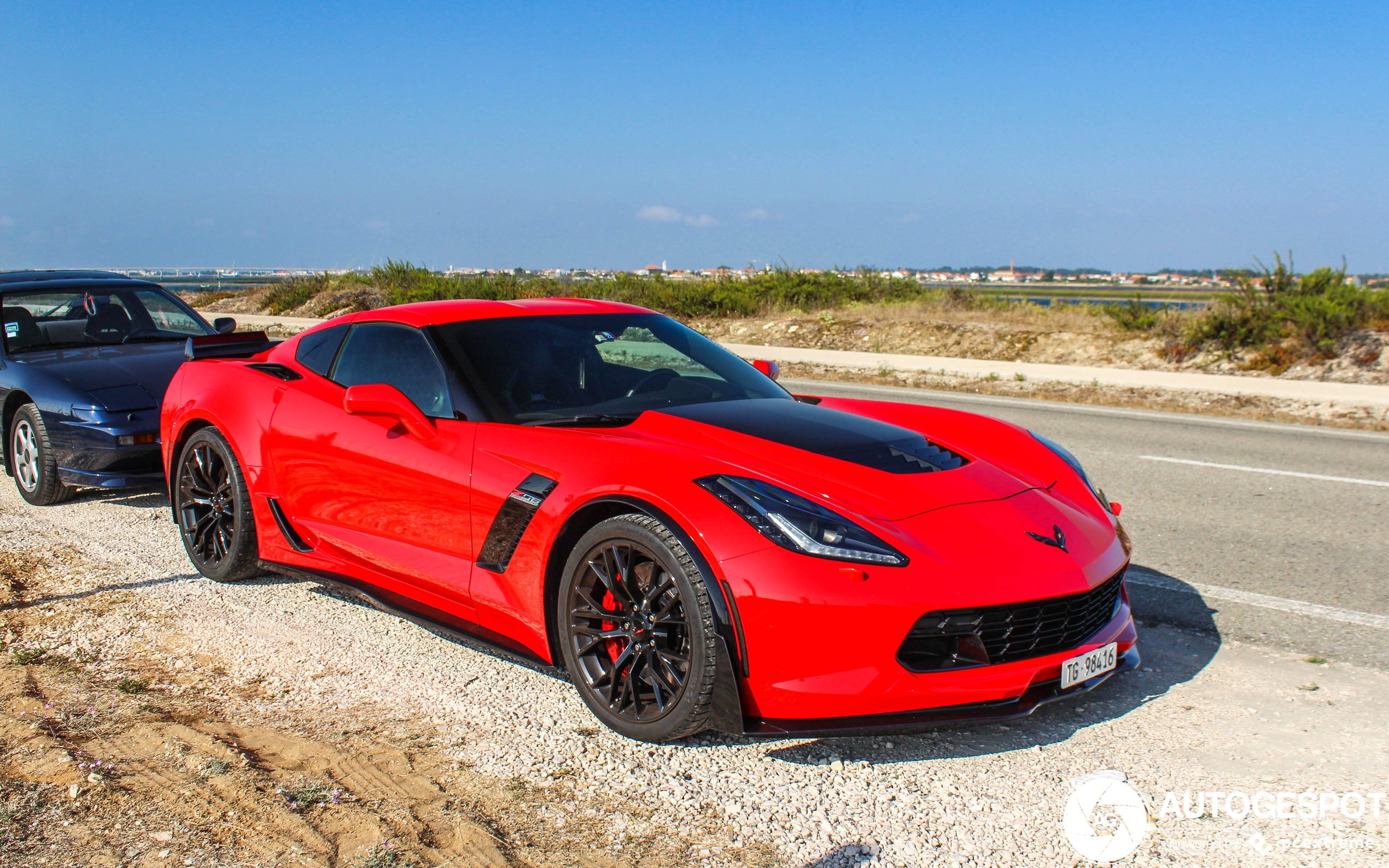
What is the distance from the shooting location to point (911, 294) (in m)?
26.5

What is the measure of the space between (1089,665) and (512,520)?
1948 mm

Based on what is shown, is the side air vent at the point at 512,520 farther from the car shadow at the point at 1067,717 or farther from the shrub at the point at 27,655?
the shrub at the point at 27,655

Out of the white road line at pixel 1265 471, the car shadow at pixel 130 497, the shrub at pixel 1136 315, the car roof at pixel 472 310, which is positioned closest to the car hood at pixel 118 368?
the car shadow at pixel 130 497

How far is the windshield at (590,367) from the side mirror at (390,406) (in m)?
0.26

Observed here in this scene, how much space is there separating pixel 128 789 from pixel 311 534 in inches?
66.3

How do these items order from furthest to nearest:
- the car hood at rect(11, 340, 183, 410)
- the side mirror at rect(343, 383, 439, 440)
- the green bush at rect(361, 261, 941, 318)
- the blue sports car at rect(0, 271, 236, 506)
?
the green bush at rect(361, 261, 941, 318) < the car hood at rect(11, 340, 183, 410) < the blue sports car at rect(0, 271, 236, 506) < the side mirror at rect(343, 383, 439, 440)

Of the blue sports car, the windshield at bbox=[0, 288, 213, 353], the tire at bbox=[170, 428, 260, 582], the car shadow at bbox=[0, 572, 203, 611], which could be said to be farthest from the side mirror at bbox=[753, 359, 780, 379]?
the windshield at bbox=[0, 288, 213, 353]

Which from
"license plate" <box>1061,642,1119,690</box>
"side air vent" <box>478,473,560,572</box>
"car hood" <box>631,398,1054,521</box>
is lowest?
"license plate" <box>1061,642,1119,690</box>

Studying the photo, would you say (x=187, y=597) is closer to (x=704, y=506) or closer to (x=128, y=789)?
(x=128, y=789)

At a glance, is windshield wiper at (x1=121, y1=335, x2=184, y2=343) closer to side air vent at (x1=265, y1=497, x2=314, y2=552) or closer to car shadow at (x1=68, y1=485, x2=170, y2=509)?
car shadow at (x1=68, y1=485, x2=170, y2=509)

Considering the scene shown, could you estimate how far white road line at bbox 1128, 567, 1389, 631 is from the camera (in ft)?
14.7

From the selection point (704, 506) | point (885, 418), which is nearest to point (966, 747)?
point (704, 506)

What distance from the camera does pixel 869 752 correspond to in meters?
3.23

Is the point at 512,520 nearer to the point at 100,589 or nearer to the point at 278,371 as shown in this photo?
the point at 278,371
